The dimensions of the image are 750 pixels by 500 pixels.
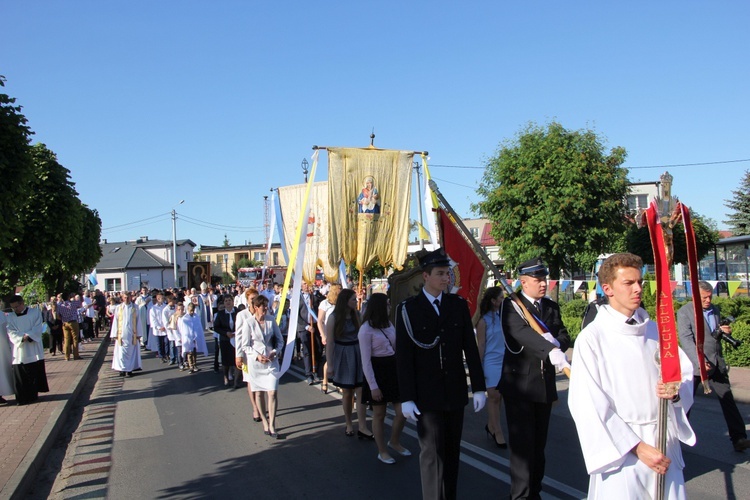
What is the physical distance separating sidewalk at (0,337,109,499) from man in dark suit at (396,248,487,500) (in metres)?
4.00

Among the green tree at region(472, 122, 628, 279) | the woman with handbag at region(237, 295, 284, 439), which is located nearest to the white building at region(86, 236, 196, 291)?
the green tree at region(472, 122, 628, 279)

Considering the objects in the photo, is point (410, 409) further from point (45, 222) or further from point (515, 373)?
point (45, 222)

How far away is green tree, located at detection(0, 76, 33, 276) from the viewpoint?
9688 millimetres

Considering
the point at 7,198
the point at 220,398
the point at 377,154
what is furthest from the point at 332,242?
the point at 7,198

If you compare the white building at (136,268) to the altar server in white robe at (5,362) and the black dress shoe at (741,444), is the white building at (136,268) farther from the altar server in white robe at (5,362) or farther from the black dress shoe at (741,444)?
the black dress shoe at (741,444)

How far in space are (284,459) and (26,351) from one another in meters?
6.27

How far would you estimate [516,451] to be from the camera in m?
4.69

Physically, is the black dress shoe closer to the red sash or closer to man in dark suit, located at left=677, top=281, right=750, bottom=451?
man in dark suit, located at left=677, top=281, right=750, bottom=451

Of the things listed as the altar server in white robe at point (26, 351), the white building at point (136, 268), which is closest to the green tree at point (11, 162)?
the altar server in white robe at point (26, 351)

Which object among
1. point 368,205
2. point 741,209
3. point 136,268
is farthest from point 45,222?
point 136,268

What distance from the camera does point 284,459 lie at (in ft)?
22.2

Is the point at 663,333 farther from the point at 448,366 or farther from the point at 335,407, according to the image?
the point at 335,407

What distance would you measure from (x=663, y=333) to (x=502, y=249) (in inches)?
834

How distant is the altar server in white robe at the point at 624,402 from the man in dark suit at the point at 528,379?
1392mm
